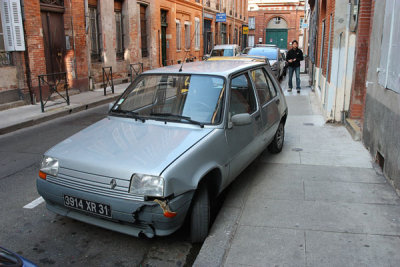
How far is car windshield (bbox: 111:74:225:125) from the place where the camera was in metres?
→ 4.23

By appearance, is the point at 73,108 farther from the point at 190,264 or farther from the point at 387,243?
the point at 387,243

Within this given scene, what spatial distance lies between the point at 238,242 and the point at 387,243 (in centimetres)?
141

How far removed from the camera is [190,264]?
136 inches

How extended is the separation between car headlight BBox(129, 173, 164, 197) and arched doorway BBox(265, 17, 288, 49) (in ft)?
177

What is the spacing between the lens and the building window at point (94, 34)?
16094mm

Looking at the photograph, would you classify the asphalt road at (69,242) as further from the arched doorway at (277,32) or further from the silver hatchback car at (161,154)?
the arched doorway at (277,32)

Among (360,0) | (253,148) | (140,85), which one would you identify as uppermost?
(360,0)

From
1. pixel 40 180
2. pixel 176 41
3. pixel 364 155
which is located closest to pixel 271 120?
pixel 364 155

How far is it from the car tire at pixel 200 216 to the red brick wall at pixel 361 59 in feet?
15.9

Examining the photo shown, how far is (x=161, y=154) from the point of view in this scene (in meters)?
3.44

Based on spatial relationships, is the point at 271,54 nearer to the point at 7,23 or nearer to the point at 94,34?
the point at 94,34

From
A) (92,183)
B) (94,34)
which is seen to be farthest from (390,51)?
(94,34)

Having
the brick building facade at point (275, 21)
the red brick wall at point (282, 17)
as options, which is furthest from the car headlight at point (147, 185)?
the red brick wall at point (282, 17)

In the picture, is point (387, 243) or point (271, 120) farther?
point (271, 120)
